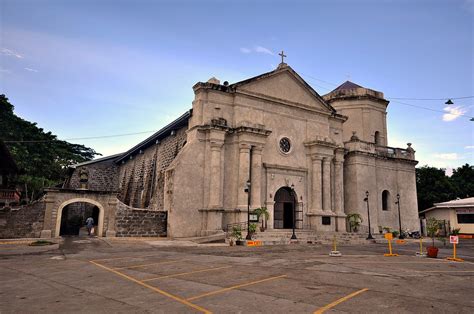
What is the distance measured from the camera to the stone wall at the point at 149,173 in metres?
29.6

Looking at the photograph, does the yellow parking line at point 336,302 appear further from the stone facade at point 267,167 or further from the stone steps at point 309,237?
the stone facade at point 267,167

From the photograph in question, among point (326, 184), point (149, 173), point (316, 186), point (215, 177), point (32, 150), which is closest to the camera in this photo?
point (215, 177)

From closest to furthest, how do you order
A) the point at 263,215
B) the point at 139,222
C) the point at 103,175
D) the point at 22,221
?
1. the point at 22,221
2. the point at 139,222
3. the point at 263,215
4. the point at 103,175

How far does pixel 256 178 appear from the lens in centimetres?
2533

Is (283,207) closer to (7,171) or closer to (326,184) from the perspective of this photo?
(326,184)

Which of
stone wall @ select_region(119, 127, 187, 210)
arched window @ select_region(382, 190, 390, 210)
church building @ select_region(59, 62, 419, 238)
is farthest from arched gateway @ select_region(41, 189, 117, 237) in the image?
arched window @ select_region(382, 190, 390, 210)

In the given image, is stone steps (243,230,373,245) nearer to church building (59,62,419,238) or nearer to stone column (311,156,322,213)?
church building (59,62,419,238)

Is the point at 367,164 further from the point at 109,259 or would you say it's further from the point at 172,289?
the point at 172,289

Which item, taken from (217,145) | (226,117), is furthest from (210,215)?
(226,117)

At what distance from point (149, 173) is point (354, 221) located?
798 inches

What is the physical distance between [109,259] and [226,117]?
1512cm

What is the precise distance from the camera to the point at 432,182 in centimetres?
4859

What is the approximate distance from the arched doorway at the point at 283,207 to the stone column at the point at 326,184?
2.55m

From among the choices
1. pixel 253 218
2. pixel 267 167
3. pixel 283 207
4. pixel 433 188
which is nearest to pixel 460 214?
pixel 433 188
